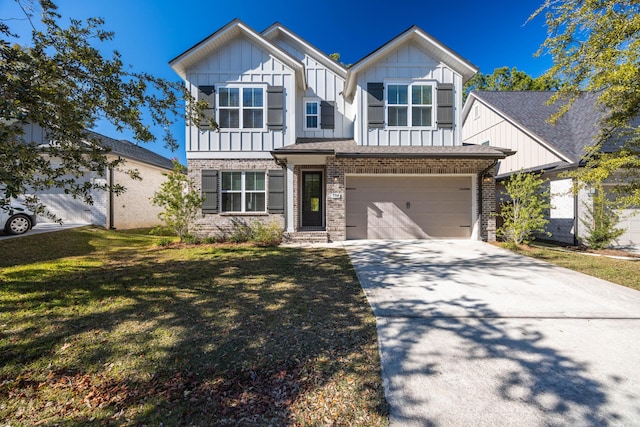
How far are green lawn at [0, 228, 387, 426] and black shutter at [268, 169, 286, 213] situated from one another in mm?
4472

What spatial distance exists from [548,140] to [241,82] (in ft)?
38.7

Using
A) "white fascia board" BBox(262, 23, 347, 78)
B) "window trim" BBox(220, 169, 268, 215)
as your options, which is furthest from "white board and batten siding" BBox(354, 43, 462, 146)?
"window trim" BBox(220, 169, 268, 215)

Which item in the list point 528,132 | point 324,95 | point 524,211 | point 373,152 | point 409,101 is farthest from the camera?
point 324,95

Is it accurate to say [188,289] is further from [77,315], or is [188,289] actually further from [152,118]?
[152,118]

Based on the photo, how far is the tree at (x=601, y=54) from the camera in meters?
5.06

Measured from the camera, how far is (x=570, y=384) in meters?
2.22

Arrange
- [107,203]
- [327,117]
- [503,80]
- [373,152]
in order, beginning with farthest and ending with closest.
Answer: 1. [503,80]
2. [107,203]
3. [327,117]
4. [373,152]

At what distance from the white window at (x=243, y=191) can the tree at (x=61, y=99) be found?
405 centimetres


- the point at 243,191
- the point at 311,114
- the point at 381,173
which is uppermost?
the point at 311,114

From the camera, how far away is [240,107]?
9742mm

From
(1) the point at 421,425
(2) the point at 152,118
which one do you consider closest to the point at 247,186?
(2) the point at 152,118

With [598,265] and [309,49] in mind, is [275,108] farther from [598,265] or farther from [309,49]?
[598,265]

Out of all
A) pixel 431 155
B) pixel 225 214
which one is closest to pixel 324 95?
pixel 431 155

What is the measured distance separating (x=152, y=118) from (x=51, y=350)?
4667 mm
